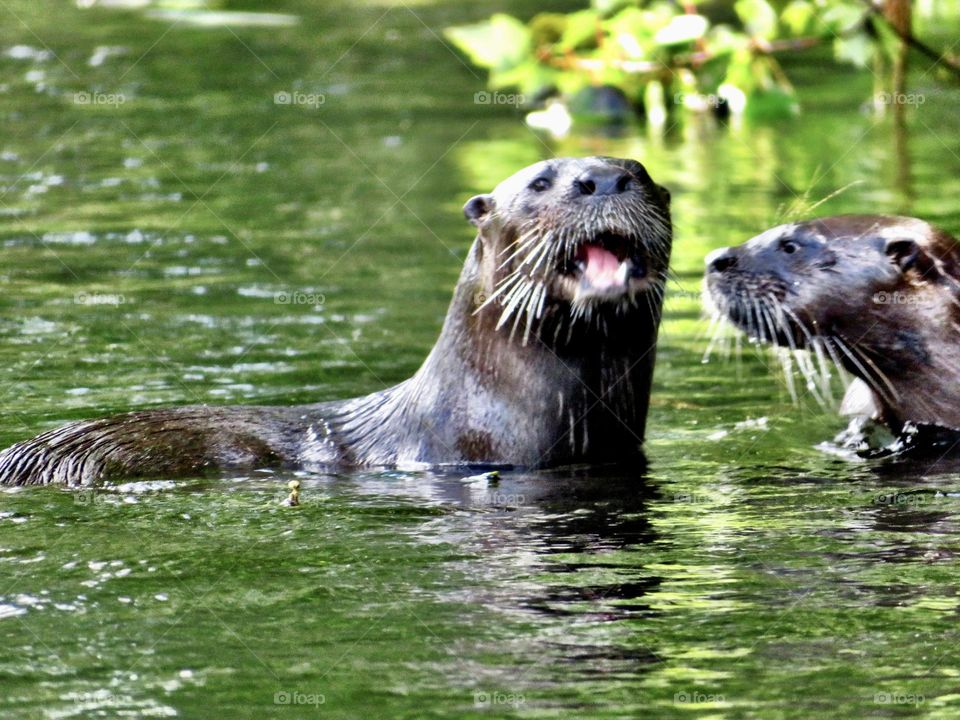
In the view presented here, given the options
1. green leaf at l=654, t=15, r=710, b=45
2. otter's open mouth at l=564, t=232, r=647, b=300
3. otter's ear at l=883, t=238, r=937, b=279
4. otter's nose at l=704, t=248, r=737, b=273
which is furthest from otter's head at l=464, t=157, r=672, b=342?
green leaf at l=654, t=15, r=710, b=45

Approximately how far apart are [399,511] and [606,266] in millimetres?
1242

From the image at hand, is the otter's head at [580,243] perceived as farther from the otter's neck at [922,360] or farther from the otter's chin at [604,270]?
the otter's neck at [922,360]

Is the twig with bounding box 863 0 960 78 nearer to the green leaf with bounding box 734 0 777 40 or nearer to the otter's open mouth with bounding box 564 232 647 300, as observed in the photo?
the green leaf with bounding box 734 0 777 40

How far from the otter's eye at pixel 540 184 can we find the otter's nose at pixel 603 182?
151 millimetres

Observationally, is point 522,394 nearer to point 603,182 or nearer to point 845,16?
point 603,182

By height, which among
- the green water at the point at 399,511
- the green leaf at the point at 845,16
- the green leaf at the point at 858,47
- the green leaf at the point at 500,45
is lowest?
the green water at the point at 399,511

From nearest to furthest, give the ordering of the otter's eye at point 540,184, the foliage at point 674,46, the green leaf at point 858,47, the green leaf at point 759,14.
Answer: the otter's eye at point 540,184, the green leaf at point 858,47, the foliage at point 674,46, the green leaf at point 759,14

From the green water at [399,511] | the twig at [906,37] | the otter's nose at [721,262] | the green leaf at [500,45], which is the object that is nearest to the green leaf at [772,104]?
the green water at [399,511]

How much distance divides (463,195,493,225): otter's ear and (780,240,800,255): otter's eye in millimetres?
1294

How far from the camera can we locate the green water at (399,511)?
4738mm

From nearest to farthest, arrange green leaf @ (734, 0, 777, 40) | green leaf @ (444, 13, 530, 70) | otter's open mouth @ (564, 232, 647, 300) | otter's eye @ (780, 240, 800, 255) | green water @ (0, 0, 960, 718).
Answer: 1. green water @ (0, 0, 960, 718)
2. otter's open mouth @ (564, 232, 647, 300)
3. otter's eye @ (780, 240, 800, 255)
4. green leaf @ (734, 0, 777, 40)
5. green leaf @ (444, 13, 530, 70)

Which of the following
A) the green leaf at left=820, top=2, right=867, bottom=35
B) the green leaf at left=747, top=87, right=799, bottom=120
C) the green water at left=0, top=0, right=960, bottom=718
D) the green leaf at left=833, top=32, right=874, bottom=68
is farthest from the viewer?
the green leaf at left=747, top=87, right=799, bottom=120

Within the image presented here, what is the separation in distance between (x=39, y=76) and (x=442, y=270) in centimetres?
869

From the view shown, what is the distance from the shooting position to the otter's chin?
6.68 m
